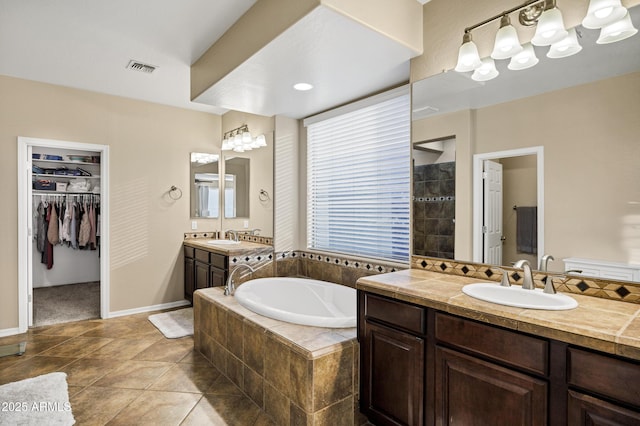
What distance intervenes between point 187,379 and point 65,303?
3.19 meters

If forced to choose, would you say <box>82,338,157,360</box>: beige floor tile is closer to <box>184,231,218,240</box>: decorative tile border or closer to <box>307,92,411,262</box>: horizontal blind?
<box>184,231,218,240</box>: decorative tile border

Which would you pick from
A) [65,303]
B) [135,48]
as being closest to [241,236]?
[135,48]

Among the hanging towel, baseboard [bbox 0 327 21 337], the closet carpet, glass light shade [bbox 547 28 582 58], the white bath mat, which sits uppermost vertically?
glass light shade [bbox 547 28 582 58]

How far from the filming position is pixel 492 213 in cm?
213

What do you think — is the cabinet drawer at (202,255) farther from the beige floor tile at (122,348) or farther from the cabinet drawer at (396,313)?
the cabinet drawer at (396,313)

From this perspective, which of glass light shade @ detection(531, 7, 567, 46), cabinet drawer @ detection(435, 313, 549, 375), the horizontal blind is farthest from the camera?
the horizontal blind

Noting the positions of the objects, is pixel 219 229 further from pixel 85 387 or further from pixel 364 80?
pixel 364 80

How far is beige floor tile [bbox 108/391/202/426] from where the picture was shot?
2.15 metres

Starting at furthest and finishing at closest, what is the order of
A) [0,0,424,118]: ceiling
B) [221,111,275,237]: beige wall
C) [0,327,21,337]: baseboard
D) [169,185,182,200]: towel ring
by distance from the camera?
1. [169,185,182,200]: towel ring
2. [221,111,275,237]: beige wall
3. [0,327,21,337]: baseboard
4. [0,0,424,118]: ceiling

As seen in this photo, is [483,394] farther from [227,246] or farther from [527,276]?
[227,246]

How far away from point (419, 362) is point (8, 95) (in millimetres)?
4470

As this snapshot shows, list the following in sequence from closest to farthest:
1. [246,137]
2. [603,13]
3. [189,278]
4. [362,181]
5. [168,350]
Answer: [603,13]
[168,350]
[362,181]
[246,137]
[189,278]

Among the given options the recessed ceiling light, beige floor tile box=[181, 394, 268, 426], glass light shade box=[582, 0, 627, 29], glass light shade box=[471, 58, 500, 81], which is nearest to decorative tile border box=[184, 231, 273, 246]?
the recessed ceiling light

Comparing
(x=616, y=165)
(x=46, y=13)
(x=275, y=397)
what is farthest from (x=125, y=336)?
(x=616, y=165)
